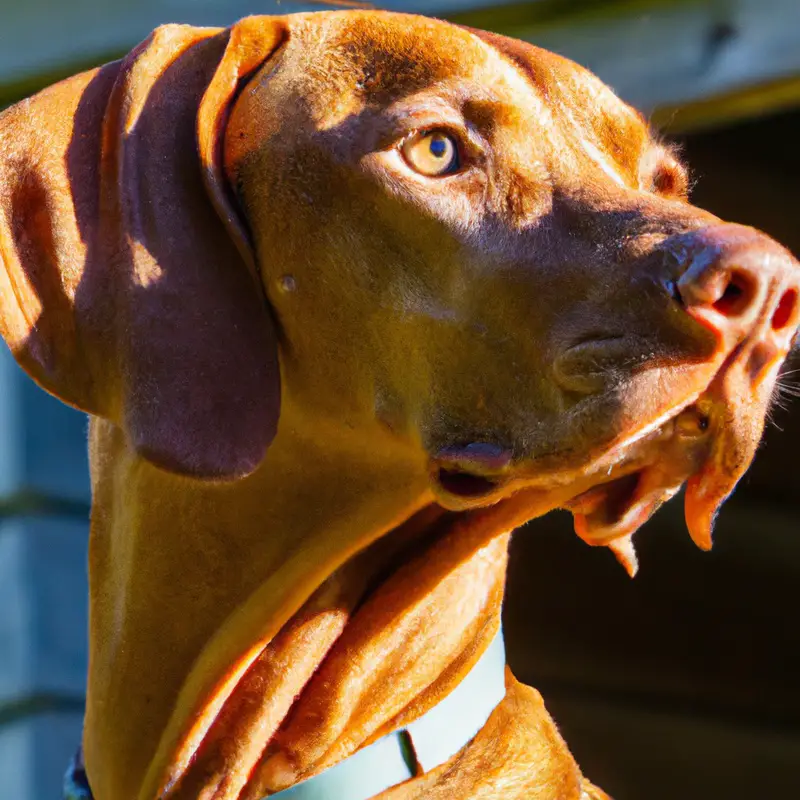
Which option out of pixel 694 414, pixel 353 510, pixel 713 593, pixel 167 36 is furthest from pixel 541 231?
pixel 713 593

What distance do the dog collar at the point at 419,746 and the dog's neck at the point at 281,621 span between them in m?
0.02

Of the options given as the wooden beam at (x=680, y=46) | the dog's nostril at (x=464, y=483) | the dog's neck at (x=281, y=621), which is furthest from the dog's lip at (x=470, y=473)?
the wooden beam at (x=680, y=46)

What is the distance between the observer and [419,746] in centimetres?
187

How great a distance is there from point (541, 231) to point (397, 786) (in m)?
0.83

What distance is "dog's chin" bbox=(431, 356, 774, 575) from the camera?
147 cm

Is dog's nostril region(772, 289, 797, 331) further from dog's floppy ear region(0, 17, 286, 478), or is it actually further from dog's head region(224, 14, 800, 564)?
dog's floppy ear region(0, 17, 286, 478)

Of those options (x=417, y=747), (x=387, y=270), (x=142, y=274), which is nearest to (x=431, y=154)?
(x=387, y=270)

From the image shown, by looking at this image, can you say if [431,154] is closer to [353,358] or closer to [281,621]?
[353,358]

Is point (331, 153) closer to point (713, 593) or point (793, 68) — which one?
point (793, 68)

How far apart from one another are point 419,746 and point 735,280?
2.85 ft

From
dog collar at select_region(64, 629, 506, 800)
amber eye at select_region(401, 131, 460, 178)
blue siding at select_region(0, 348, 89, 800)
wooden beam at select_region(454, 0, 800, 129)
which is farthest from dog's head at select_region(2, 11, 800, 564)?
blue siding at select_region(0, 348, 89, 800)

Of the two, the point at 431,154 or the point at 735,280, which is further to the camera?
the point at 431,154

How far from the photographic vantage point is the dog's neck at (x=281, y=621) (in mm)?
1794

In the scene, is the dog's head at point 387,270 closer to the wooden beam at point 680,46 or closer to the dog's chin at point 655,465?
the dog's chin at point 655,465
